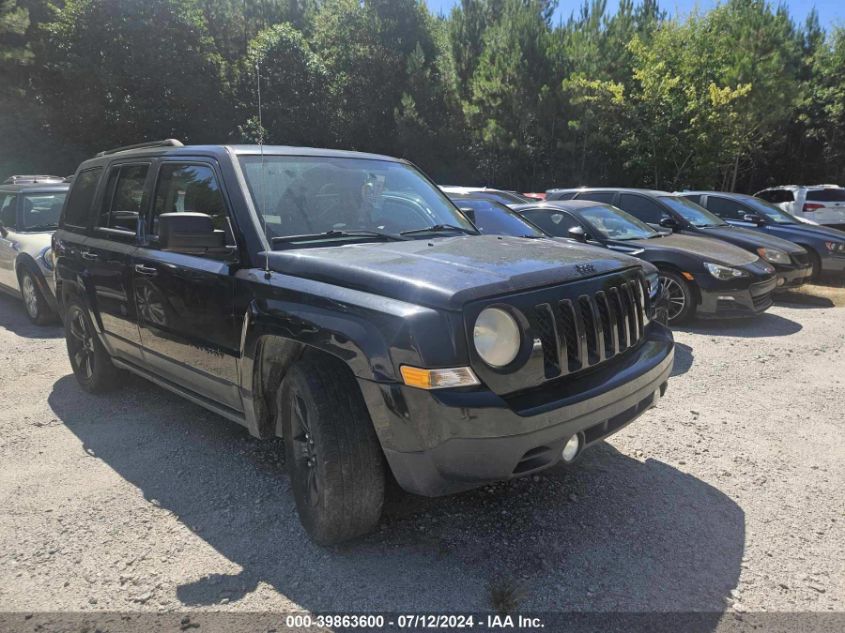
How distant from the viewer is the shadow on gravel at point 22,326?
7.02 meters

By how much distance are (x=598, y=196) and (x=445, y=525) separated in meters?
7.76

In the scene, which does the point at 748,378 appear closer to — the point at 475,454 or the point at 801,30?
the point at 475,454

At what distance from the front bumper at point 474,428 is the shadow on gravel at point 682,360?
3.12 metres

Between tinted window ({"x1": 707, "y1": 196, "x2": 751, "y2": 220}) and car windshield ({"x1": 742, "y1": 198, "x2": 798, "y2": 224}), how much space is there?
196 mm

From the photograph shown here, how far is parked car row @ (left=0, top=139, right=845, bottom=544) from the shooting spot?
2.36 meters

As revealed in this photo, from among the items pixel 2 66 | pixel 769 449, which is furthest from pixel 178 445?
pixel 2 66

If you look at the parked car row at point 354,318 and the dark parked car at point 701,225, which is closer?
the parked car row at point 354,318

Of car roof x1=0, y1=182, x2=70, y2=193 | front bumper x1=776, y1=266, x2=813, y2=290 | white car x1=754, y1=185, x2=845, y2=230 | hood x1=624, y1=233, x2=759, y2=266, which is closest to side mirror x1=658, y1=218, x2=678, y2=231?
hood x1=624, y1=233, x2=759, y2=266

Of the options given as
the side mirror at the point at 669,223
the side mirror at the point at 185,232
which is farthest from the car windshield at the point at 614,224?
the side mirror at the point at 185,232

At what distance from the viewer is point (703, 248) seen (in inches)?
293

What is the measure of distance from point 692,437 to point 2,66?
2566cm

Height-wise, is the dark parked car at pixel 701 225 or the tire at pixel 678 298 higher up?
the dark parked car at pixel 701 225

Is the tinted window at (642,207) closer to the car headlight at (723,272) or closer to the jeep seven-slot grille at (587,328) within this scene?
the car headlight at (723,272)

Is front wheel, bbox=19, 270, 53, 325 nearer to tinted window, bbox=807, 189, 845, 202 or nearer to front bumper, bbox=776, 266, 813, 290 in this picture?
front bumper, bbox=776, 266, 813, 290
